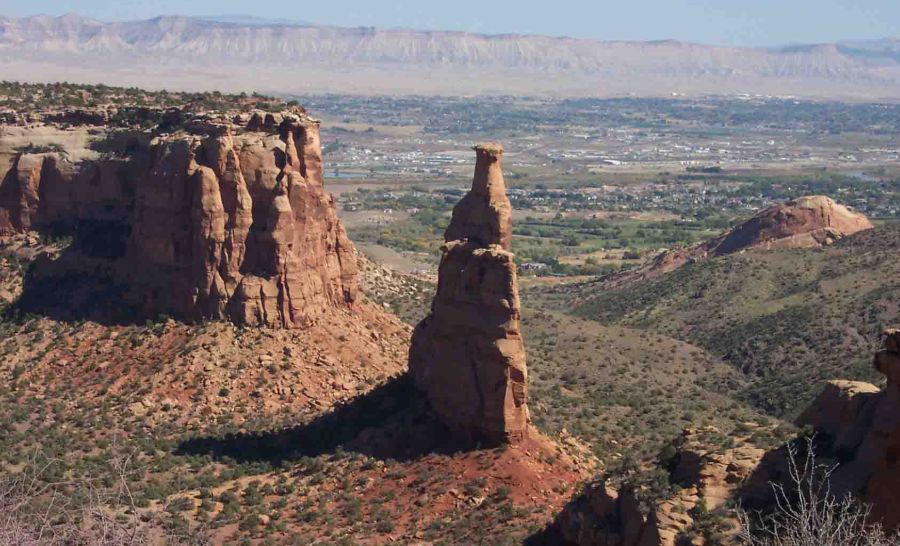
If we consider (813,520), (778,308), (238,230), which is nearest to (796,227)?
(778,308)

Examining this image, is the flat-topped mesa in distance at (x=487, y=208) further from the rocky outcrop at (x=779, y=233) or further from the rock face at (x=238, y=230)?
the rocky outcrop at (x=779, y=233)

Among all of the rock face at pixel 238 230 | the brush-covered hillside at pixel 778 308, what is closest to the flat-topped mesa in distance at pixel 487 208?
the rock face at pixel 238 230

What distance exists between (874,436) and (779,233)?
251ft

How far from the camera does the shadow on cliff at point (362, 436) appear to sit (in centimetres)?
4447

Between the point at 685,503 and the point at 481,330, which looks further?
the point at 481,330

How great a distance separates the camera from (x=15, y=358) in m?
54.1

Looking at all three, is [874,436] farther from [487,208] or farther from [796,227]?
[796,227]

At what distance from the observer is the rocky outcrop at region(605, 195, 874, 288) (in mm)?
100875

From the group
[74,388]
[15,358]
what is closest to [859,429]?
[74,388]

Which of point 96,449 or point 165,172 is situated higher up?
point 165,172

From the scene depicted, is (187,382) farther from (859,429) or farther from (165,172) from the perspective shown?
(859,429)

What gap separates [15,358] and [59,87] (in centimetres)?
1925

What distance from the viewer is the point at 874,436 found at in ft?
96.9

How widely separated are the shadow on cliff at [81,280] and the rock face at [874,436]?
30810 mm
